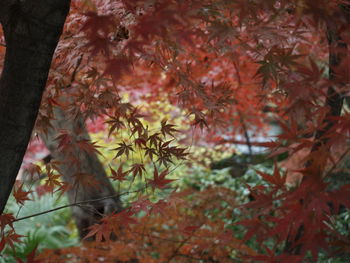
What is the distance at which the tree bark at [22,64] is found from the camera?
1.35 meters

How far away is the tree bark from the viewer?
1.35 meters

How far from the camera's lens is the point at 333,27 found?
109 centimetres

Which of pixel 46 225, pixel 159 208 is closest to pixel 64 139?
pixel 159 208

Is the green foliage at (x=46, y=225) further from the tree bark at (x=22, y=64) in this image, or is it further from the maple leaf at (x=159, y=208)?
the tree bark at (x=22, y=64)

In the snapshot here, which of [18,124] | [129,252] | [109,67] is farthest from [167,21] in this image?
[129,252]

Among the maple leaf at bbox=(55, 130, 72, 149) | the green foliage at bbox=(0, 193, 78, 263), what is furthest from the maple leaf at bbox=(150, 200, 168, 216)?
the green foliage at bbox=(0, 193, 78, 263)

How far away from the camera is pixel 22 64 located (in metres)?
1.38

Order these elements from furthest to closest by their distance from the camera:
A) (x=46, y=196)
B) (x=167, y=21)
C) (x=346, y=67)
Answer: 1. (x=46, y=196)
2. (x=346, y=67)
3. (x=167, y=21)

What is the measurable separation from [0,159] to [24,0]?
540mm

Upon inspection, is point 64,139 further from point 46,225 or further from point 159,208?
point 46,225

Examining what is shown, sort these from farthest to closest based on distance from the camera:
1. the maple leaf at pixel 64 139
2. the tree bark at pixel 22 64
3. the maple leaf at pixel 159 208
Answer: the maple leaf at pixel 64 139 → the maple leaf at pixel 159 208 → the tree bark at pixel 22 64

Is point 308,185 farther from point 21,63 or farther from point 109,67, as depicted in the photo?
point 21,63

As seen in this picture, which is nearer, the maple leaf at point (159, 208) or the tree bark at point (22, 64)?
the tree bark at point (22, 64)

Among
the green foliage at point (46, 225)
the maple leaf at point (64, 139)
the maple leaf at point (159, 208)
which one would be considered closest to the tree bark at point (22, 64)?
the maple leaf at point (64, 139)
